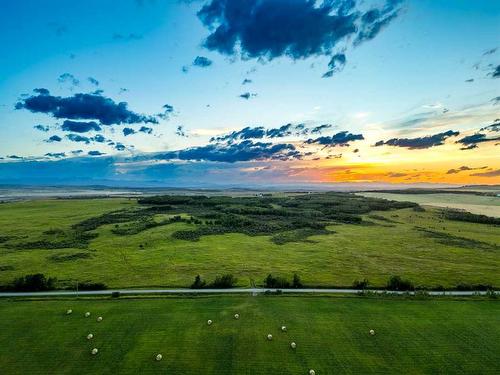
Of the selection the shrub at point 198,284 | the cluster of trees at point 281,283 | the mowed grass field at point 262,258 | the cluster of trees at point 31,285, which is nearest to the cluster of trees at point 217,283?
the shrub at point 198,284

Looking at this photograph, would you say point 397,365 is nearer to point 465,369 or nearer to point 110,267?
point 465,369

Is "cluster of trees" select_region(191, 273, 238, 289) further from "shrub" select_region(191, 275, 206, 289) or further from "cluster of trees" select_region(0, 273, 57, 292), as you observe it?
"cluster of trees" select_region(0, 273, 57, 292)

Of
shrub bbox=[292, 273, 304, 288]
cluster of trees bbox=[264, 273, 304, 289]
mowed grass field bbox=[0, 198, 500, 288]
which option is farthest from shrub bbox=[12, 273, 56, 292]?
shrub bbox=[292, 273, 304, 288]

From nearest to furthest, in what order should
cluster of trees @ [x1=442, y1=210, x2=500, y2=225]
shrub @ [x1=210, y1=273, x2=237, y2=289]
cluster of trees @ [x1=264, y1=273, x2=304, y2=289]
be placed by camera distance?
shrub @ [x1=210, y1=273, x2=237, y2=289] → cluster of trees @ [x1=264, y1=273, x2=304, y2=289] → cluster of trees @ [x1=442, y1=210, x2=500, y2=225]

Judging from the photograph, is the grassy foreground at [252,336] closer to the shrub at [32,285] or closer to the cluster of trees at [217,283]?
the cluster of trees at [217,283]

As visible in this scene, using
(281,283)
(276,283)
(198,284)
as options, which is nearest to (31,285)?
(198,284)

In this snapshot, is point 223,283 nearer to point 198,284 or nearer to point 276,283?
point 198,284
